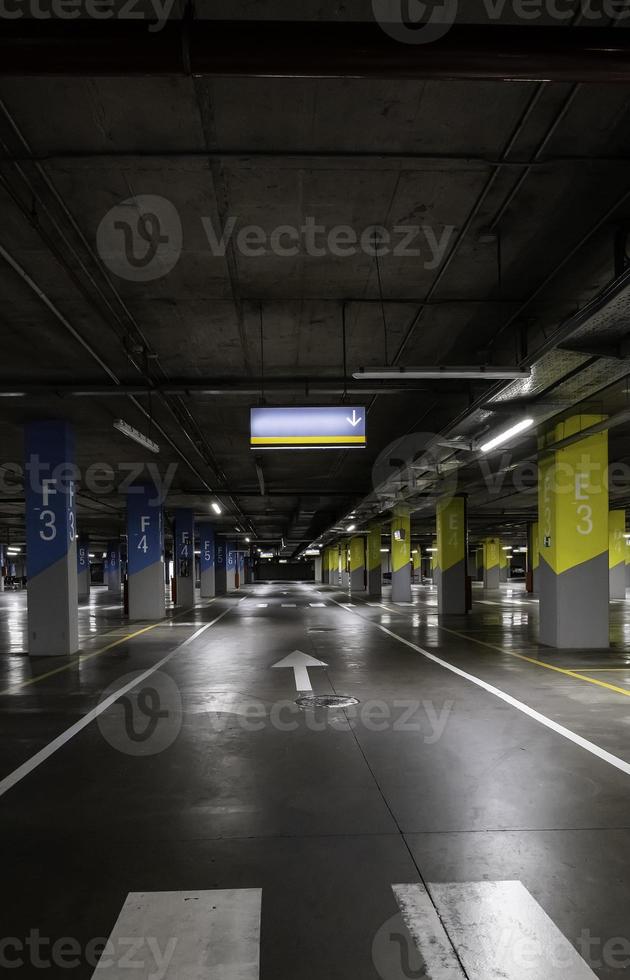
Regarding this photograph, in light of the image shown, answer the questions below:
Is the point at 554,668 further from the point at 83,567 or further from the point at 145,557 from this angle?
the point at 83,567

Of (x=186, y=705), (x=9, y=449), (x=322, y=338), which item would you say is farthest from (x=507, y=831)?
(x=9, y=449)

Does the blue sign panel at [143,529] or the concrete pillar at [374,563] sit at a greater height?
the blue sign panel at [143,529]

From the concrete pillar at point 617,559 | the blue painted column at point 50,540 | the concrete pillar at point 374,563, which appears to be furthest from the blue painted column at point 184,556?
the concrete pillar at point 617,559

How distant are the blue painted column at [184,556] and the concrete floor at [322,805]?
18536 mm

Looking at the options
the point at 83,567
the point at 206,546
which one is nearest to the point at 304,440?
the point at 206,546

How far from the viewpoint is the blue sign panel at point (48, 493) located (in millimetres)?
12547

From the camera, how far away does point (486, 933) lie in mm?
3018

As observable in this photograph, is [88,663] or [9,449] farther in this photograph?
[9,449]

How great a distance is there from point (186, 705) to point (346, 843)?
438cm

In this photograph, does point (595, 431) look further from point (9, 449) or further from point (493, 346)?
point (9, 449)

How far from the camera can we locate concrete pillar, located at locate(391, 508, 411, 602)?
100ft

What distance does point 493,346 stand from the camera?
31.0 feet

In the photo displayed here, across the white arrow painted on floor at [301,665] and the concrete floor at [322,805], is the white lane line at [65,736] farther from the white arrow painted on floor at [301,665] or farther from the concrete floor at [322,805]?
the white arrow painted on floor at [301,665]

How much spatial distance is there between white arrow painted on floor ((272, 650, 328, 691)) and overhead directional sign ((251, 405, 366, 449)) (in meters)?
3.44
